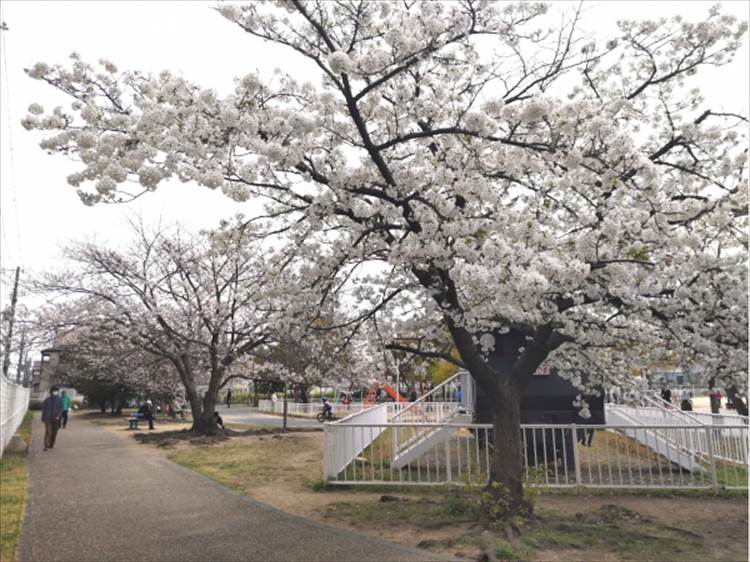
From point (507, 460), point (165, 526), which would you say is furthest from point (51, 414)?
point (507, 460)

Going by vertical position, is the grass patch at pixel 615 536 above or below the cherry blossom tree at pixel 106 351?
below

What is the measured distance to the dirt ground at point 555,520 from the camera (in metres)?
5.60

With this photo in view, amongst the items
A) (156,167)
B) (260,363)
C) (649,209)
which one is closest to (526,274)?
(649,209)

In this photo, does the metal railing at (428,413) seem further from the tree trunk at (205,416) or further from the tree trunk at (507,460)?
the tree trunk at (205,416)

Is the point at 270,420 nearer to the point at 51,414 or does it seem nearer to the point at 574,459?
the point at 51,414

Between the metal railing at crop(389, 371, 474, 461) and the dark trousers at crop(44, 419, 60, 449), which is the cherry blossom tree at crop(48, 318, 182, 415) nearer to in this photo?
the dark trousers at crop(44, 419, 60, 449)

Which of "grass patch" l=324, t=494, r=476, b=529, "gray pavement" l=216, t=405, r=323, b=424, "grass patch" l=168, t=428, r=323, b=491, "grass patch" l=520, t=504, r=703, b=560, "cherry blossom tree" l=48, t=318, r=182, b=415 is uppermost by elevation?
"cherry blossom tree" l=48, t=318, r=182, b=415

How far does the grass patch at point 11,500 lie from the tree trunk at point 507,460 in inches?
199

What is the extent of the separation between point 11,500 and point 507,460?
23.0 feet


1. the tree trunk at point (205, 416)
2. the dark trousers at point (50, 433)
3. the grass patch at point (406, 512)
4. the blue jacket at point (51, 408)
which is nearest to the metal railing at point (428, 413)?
the grass patch at point (406, 512)

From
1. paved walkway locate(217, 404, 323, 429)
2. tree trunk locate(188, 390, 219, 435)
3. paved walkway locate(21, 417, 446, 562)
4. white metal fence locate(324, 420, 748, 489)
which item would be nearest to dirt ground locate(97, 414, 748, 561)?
white metal fence locate(324, 420, 748, 489)

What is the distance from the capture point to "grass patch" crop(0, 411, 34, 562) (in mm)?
5711

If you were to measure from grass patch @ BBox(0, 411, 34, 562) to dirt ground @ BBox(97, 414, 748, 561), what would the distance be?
3.00 metres

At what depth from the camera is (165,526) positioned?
645 centimetres
